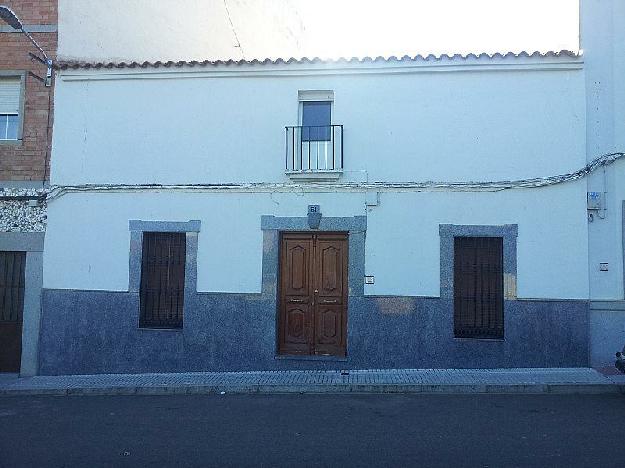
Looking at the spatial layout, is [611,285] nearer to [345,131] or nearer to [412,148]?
[412,148]

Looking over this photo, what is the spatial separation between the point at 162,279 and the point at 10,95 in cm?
433

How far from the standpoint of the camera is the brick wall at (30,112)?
1059 centimetres

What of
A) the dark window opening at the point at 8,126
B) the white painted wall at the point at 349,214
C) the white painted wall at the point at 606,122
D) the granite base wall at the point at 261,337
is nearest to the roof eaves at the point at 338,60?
the white painted wall at the point at 606,122

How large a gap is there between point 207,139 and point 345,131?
7.62 feet

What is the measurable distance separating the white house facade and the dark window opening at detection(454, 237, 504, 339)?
32 millimetres

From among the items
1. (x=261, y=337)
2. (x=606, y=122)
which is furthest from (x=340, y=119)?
(x=606, y=122)

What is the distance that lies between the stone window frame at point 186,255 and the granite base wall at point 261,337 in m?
0.09

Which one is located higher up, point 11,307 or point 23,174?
point 23,174

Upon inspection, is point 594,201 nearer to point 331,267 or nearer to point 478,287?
point 478,287

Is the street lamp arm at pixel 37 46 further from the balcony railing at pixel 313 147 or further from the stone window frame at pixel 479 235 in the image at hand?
the stone window frame at pixel 479 235

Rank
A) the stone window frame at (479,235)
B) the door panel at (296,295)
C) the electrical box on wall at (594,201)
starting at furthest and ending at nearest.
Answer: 1. the door panel at (296,295)
2. the stone window frame at (479,235)
3. the electrical box on wall at (594,201)

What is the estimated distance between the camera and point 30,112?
35.0 feet

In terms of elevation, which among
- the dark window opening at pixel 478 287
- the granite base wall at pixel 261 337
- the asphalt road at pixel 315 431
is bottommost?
the asphalt road at pixel 315 431

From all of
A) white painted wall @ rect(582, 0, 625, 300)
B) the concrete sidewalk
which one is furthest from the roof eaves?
the concrete sidewalk
